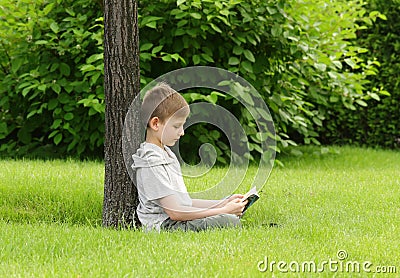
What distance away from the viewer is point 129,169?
4.62m

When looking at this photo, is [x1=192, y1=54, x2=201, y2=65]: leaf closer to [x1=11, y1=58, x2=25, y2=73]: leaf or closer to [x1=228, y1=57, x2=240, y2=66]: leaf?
[x1=228, y1=57, x2=240, y2=66]: leaf

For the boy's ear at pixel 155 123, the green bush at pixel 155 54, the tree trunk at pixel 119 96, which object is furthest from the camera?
the green bush at pixel 155 54

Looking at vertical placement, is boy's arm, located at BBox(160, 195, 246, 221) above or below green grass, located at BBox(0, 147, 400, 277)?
above

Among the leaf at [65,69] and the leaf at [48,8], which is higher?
the leaf at [48,8]

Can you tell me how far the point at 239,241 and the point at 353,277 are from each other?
74 centimetres

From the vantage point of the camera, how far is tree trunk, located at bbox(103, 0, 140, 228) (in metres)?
4.59

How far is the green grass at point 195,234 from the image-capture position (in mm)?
3400

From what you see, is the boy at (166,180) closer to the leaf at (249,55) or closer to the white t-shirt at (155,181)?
the white t-shirt at (155,181)

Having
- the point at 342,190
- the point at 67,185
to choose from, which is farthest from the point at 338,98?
the point at 67,185

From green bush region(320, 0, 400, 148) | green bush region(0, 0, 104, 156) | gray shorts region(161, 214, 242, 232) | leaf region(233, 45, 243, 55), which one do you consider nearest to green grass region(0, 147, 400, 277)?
gray shorts region(161, 214, 242, 232)

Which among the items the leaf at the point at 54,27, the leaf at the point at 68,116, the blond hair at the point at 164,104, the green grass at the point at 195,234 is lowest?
the green grass at the point at 195,234

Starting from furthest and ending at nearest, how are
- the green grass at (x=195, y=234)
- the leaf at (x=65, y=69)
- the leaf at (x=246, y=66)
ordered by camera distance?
the leaf at (x=65, y=69), the leaf at (x=246, y=66), the green grass at (x=195, y=234)

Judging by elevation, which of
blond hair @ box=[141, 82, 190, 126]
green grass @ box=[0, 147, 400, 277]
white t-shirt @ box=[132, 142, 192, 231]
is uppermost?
blond hair @ box=[141, 82, 190, 126]

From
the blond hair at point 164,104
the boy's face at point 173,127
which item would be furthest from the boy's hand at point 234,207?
the blond hair at point 164,104
